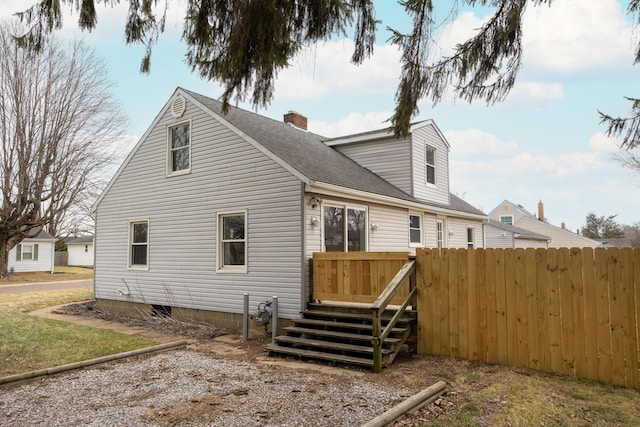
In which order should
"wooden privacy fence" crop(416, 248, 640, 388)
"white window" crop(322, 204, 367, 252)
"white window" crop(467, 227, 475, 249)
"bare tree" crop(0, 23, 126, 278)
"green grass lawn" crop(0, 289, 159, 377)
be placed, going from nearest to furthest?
"wooden privacy fence" crop(416, 248, 640, 388) → "green grass lawn" crop(0, 289, 159, 377) → "white window" crop(322, 204, 367, 252) → "white window" crop(467, 227, 475, 249) → "bare tree" crop(0, 23, 126, 278)

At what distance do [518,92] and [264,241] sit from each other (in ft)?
18.8

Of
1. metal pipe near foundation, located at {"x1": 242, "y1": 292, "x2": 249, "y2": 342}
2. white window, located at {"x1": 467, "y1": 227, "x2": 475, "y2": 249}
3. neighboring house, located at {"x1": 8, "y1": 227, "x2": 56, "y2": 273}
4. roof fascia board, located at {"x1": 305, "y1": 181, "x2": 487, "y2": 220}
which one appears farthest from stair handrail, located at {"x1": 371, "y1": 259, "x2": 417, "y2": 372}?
neighboring house, located at {"x1": 8, "y1": 227, "x2": 56, "y2": 273}

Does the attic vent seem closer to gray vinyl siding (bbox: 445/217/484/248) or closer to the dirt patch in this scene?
the dirt patch

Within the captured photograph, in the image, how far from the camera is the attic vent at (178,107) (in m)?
11.2

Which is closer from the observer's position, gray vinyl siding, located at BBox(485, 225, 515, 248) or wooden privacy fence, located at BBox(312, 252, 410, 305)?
wooden privacy fence, located at BBox(312, 252, 410, 305)

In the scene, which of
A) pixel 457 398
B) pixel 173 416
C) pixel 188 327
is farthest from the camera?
pixel 188 327

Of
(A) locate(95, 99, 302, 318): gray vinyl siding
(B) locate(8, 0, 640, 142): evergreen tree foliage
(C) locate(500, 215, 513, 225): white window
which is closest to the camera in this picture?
Result: (B) locate(8, 0, 640, 142): evergreen tree foliage

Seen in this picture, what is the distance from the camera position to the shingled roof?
9425 millimetres

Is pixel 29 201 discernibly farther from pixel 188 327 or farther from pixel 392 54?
pixel 392 54

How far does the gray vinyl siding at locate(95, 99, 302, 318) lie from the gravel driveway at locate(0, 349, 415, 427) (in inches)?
106

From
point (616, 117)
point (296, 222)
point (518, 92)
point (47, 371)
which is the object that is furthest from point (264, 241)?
point (616, 117)

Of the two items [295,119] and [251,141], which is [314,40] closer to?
[251,141]

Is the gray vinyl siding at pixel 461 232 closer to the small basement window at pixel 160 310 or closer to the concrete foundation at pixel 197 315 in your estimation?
the concrete foundation at pixel 197 315

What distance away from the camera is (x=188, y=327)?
997 cm
